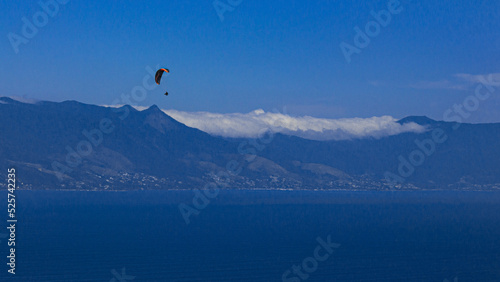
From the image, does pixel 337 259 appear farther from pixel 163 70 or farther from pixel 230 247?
pixel 163 70

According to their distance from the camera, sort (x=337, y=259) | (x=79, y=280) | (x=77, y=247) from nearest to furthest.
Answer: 1. (x=79, y=280)
2. (x=337, y=259)
3. (x=77, y=247)

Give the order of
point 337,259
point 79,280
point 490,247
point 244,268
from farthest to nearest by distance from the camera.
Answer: point 490,247
point 337,259
point 244,268
point 79,280

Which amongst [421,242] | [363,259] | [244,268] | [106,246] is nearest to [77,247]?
[106,246]

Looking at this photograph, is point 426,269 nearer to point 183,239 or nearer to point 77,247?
point 183,239

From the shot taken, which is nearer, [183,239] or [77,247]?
[77,247]

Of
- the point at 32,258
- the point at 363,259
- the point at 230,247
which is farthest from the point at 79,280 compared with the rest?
the point at 363,259

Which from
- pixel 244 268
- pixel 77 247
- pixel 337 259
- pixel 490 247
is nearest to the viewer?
pixel 244 268

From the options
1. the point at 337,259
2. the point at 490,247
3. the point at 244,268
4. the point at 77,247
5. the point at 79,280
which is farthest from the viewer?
the point at 490,247

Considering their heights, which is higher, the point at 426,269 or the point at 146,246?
the point at 146,246

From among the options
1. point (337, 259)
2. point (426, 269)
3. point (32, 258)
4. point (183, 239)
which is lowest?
point (426, 269)
